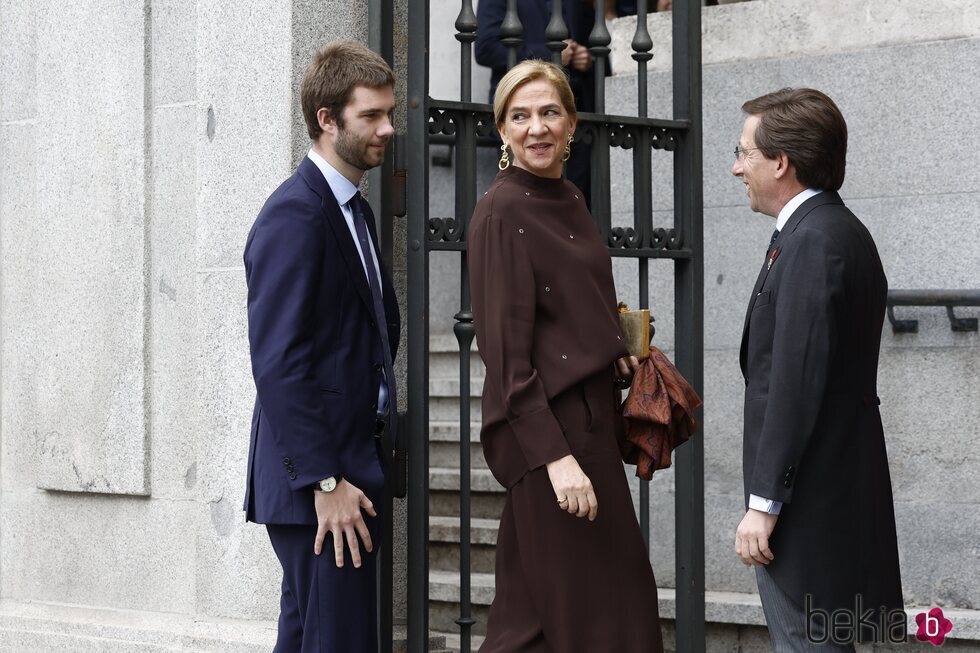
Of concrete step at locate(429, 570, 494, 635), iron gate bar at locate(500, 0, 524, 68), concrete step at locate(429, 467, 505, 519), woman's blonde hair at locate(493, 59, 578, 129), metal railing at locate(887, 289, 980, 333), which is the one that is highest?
iron gate bar at locate(500, 0, 524, 68)

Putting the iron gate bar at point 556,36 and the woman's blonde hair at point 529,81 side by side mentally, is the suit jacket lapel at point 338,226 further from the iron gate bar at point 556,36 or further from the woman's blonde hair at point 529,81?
the iron gate bar at point 556,36

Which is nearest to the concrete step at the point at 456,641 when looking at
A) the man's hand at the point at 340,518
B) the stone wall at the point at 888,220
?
the stone wall at the point at 888,220

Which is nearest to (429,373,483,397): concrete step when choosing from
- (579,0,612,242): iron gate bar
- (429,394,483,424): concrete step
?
(429,394,483,424): concrete step

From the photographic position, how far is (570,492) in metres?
3.51

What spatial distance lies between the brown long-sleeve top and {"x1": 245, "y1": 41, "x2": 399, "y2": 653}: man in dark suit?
321 millimetres

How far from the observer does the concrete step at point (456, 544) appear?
6078 mm

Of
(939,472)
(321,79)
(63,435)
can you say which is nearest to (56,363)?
(63,435)

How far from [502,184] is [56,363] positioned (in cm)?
231

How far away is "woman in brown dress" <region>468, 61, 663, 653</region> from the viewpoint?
3.58 meters

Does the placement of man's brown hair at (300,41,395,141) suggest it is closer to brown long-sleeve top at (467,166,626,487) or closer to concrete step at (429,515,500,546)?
brown long-sleeve top at (467,166,626,487)

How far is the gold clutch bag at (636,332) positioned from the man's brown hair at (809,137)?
21.4 inches

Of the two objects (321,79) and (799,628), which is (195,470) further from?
(799,628)

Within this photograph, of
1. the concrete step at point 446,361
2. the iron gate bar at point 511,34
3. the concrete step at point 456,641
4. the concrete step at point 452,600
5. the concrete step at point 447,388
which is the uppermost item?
the iron gate bar at point 511,34

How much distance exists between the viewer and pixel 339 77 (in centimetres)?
372
